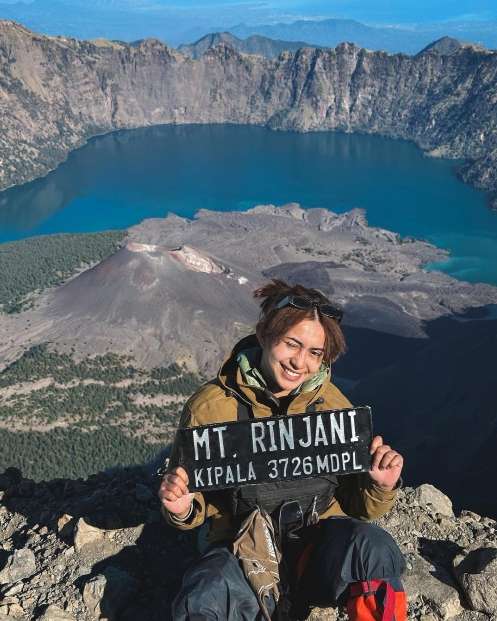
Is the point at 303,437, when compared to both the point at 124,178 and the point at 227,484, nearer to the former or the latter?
the point at 227,484

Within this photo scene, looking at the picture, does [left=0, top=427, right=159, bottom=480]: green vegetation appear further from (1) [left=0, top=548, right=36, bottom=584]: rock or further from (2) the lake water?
(2) the lake water

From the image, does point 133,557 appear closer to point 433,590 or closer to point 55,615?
point 55,615

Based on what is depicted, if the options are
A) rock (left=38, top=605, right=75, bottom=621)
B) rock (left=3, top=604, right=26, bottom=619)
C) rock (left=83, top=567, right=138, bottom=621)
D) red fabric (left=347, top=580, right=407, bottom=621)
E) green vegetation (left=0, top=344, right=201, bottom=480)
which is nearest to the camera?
red fabric (left=347, top=580, right=407, bottom=621)

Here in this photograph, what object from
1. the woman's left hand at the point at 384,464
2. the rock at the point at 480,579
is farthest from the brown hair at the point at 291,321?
the rock at the point at 480,579

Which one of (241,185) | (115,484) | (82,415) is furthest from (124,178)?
(115,484)

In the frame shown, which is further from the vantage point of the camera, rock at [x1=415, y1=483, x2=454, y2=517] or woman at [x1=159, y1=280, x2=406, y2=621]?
rock at [x1=415, y1=483, x2=454, y2=517]

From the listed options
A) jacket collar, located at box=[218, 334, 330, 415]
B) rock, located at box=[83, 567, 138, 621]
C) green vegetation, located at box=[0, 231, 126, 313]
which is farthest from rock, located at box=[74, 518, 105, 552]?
green vegetation, located at box=[0, 231, 126, 313]

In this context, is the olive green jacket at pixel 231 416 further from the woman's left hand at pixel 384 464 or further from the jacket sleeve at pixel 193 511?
the woman's left hand at pixel 384 464
